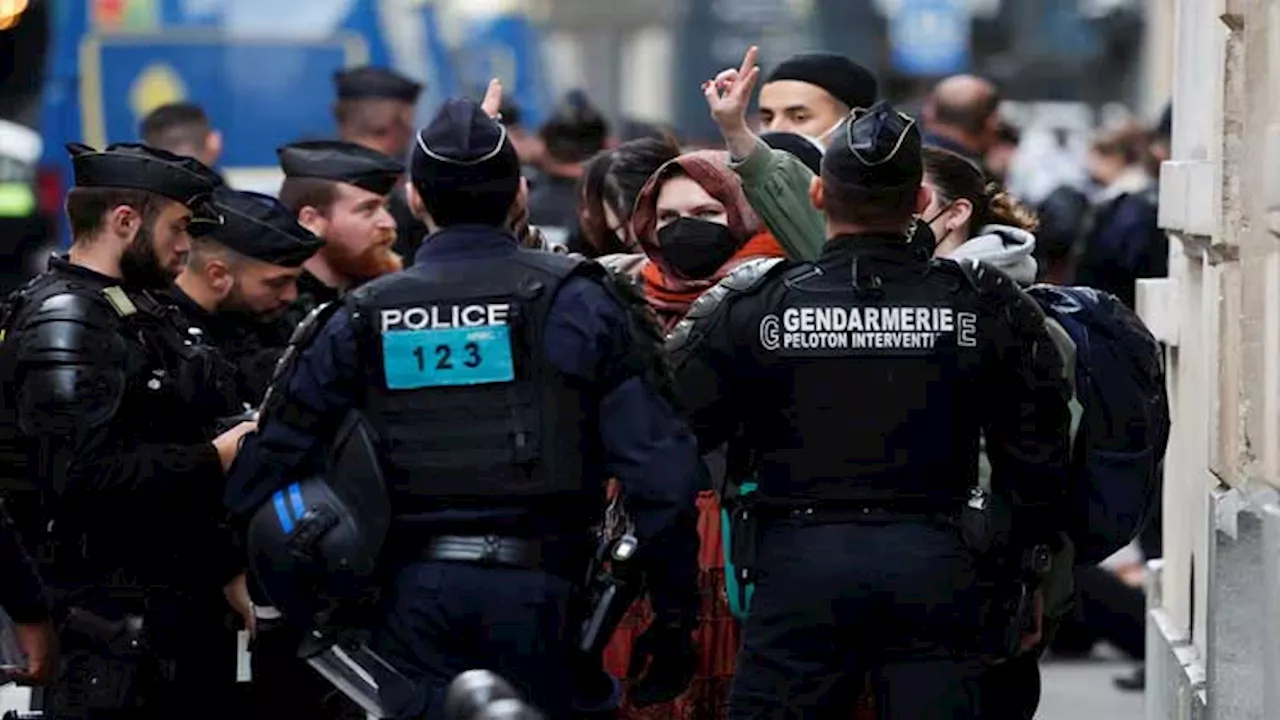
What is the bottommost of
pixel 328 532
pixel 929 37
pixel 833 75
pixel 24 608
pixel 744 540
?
pixel 929 37

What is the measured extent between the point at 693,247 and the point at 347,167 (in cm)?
202

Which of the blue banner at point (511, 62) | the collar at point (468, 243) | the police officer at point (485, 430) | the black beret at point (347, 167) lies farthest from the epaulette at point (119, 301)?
the blue banner at point (511, 62)

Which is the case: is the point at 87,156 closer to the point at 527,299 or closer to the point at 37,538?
the point at 37,538

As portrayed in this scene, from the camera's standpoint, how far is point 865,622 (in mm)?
6820

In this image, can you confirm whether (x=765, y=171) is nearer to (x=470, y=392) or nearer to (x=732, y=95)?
(x=732, y=95)

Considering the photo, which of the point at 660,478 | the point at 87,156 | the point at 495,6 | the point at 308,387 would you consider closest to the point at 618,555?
the point at 660,478

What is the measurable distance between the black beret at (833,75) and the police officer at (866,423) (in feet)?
7.80

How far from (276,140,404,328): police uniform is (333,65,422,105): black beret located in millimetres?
3005

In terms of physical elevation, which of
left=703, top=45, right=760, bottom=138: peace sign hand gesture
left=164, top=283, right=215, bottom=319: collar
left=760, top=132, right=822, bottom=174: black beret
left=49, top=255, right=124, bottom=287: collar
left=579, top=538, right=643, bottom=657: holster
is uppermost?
left=703, top=45, right=760, bottom=138: peace sign hand gesture

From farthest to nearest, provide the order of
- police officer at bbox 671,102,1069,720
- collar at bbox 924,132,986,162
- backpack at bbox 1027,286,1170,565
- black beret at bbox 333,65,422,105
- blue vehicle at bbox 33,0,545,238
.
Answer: blue vehicle at bbox 33,0,545,238, black beret at bbox 333,65,422,105, collar at bbox 924,132,986,162, backpack at bbox 1027,286,1170,565, police officer at bbox 671,102,1069,720

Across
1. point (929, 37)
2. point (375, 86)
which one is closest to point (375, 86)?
point (375, 86)

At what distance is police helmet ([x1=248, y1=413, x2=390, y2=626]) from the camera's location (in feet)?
21.6

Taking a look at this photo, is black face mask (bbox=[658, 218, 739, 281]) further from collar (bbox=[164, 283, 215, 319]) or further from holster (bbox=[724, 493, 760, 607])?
collar (bbox=[164, 283, 215, 319])

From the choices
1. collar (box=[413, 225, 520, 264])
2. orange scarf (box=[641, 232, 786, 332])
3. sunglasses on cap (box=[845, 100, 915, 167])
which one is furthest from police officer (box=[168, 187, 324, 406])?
sunglasses on cap (box=[845, 100, 915, 167])
